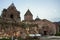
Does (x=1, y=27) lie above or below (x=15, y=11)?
below

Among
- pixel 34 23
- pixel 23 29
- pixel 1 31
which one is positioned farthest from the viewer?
pixel 34 23

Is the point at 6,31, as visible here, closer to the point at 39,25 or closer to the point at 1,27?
the point at 1,27

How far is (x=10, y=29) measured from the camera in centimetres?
2678

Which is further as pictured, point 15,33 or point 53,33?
point 53,33

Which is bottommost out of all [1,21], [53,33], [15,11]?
[53,33]

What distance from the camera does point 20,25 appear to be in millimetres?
28109

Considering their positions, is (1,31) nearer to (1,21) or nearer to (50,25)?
(1,21)

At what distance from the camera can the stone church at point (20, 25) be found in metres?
26.6

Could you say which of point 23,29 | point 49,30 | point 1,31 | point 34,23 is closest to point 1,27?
point 1,31

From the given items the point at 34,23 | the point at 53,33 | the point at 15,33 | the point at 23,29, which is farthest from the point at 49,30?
the point at 15,33

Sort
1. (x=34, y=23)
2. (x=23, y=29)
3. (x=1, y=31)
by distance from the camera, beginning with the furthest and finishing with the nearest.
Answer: (x=34, y=23) → (x=23, y=29) → (x=1, y=31)

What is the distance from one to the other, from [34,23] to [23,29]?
146 inches

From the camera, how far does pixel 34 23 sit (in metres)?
30.7

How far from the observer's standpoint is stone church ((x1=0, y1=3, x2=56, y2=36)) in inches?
1048
